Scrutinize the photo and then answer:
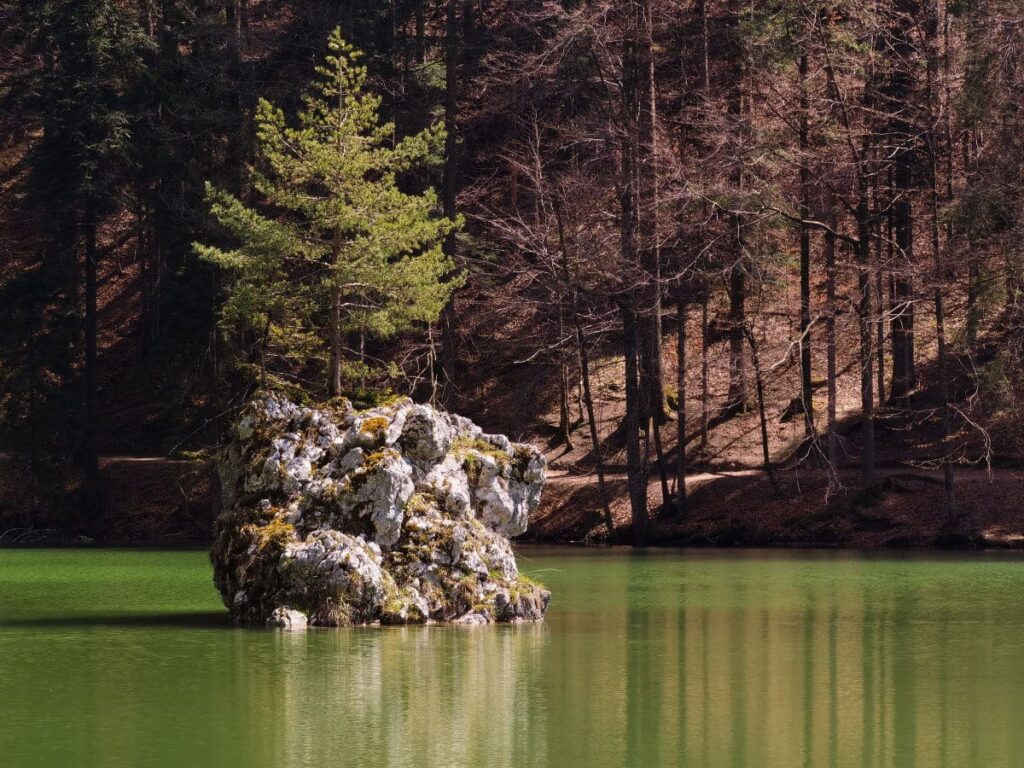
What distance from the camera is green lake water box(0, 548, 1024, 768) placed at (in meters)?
11.2

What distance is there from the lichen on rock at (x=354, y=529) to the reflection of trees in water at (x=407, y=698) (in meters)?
1.02

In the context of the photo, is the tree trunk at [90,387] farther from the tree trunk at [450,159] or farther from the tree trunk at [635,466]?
the tree trunk at [635,466]

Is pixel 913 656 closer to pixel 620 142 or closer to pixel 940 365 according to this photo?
pixel 940 365

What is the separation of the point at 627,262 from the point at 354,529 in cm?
1795

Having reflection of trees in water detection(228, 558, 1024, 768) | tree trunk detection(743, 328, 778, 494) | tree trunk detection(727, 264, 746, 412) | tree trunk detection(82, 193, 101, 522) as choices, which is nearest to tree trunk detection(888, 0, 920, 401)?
tree trunk detection(743, 328, 778, 494)

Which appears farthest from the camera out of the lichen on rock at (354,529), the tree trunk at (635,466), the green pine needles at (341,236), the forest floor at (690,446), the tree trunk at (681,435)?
the tree trunk at (681,435)

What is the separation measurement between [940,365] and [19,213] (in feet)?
125

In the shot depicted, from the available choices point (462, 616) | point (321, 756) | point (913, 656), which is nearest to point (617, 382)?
point (462, 616)

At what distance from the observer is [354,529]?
2003cm

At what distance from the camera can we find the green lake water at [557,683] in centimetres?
1116

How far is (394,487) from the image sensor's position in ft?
65.9

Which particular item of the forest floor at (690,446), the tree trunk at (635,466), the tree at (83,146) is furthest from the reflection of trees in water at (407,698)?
the tree at (83,146)

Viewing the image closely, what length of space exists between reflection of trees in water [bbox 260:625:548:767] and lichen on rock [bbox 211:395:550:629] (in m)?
1.02

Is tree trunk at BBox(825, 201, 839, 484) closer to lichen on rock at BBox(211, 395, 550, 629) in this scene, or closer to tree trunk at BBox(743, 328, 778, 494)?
tree trunk at BBox(743, 328, 778, 494)
